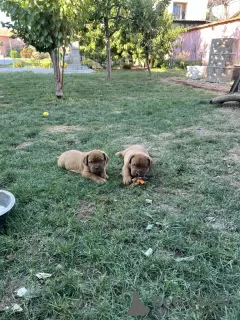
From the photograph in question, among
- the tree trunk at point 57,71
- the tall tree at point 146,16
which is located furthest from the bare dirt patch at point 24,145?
the tall tree at point 146,16

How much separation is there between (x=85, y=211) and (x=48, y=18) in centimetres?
700

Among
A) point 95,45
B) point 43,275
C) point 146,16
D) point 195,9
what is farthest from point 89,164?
point 195,9

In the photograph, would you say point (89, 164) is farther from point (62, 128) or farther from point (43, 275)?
point (62, 128)

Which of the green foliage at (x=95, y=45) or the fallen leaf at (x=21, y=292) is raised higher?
the green foliage at (x=95, y=45)

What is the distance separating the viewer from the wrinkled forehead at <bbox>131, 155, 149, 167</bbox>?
3.50 meters

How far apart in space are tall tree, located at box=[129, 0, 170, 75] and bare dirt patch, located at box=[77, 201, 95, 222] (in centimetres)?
1408

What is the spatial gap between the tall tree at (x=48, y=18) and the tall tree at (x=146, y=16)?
6.86 m

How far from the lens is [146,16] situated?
15.0m

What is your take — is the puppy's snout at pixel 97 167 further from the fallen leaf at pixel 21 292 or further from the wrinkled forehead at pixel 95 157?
the fallen leaf at pixel 21 292

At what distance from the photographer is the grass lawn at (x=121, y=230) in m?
1.96

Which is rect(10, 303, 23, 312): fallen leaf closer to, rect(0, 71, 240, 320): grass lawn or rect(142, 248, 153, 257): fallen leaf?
rect(0, 71, 240, 320): grass lawn

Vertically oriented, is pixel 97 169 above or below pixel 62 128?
above

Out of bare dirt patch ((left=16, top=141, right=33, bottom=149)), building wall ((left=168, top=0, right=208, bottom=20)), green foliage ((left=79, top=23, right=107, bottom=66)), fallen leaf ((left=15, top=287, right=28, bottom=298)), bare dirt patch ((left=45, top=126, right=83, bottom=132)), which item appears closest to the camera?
fallen leaf ((left=15, top=287, right=28, bottom=298))

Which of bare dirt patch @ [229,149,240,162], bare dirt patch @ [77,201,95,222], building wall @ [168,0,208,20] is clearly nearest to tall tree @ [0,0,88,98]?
bare dirt patch @ [229,149,240,162]
